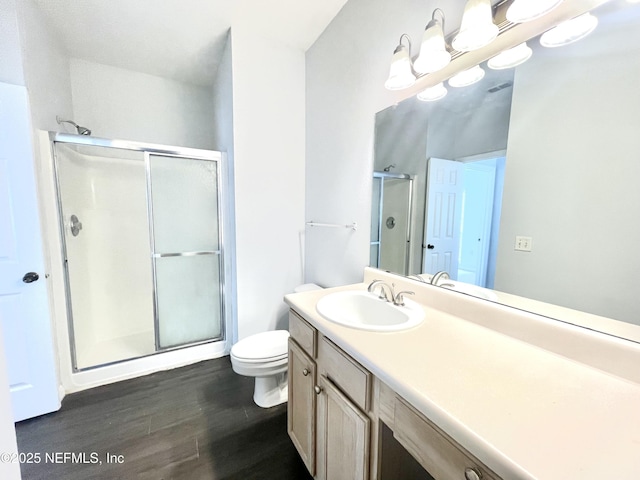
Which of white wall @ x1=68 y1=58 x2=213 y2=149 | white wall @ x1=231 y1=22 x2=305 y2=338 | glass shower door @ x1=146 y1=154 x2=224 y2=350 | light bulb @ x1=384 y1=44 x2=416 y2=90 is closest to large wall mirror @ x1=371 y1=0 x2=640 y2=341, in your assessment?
light bulb @ x1=384 y1=44 x2=416 y2=90

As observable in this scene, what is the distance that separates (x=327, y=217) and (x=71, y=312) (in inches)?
79.1

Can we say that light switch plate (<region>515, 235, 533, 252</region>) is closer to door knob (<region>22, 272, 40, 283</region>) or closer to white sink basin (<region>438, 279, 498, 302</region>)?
white sink basin (<region>438, 279, 498, 302</region>)

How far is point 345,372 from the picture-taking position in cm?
90

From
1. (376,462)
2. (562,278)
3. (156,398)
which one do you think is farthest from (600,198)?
(156,398)

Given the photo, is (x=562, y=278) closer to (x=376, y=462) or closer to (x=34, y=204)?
(x=376, y=462)

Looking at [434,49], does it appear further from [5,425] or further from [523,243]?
[5,425]

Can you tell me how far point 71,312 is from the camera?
186cm

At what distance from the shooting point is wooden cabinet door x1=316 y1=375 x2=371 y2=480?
2.73 ft

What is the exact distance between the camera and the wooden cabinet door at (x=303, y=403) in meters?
1.12

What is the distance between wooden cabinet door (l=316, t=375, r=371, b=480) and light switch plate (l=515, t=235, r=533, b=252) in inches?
32.6

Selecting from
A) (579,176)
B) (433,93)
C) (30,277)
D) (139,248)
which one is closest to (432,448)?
(579,176)

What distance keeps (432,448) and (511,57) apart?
130cm

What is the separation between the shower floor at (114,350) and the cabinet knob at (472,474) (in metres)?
2.43

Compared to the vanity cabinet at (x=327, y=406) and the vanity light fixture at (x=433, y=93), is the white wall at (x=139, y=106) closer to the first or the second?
the vanity light fixture at (x=433, y=93)
